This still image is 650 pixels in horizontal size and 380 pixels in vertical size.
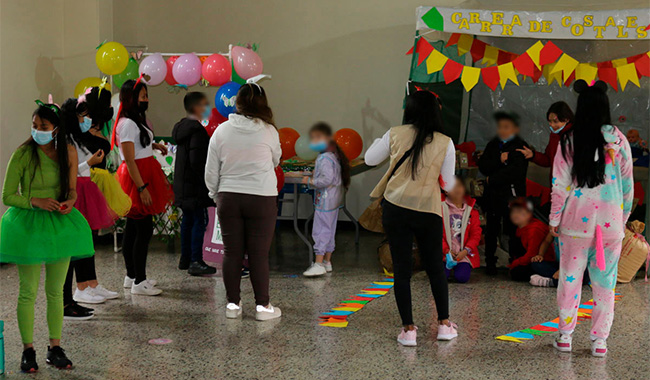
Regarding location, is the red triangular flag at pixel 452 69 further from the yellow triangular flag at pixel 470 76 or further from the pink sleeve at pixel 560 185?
the pink sleeve at pixel 560 185

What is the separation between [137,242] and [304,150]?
2194mm

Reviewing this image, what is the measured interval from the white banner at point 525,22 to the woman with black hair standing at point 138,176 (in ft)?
7.96

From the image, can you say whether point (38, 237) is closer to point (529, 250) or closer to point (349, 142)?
point (529, 250)

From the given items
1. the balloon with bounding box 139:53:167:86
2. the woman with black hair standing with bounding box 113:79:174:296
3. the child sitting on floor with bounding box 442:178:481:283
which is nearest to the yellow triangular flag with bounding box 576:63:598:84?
the child sitting on floor with bounding box 442:178:481:283

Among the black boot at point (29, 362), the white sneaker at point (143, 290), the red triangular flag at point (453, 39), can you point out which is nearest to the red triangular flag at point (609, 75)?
the red triangular flag at point (453, 39)

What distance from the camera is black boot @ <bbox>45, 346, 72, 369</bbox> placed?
10.8ft

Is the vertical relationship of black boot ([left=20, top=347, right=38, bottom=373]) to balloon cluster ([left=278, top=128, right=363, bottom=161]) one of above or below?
below

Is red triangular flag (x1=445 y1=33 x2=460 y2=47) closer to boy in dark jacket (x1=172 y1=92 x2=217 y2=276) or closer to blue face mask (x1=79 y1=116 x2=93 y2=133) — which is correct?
boy in dark jacket (x1=172 y1=92 x2=217 y2=276)

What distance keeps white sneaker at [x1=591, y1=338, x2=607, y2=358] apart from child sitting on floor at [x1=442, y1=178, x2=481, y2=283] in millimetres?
1669

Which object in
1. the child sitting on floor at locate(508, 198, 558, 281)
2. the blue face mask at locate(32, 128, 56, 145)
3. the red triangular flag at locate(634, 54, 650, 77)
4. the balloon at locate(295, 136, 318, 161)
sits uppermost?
the red triangular flag at locate(634, 54, 650, 77)

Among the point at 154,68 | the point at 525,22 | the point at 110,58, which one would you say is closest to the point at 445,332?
the point at 525,22

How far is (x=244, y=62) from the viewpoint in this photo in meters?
6.21

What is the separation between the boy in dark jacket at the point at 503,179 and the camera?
5.43m

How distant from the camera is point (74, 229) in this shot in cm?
330
